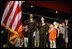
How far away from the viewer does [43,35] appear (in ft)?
12.4

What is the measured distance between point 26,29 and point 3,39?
1075 millimetres

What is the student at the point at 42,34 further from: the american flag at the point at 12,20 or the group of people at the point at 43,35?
the american flag at the point at 12,20

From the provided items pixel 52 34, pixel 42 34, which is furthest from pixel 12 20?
pixel 52 34

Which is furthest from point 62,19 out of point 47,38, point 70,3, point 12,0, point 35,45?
point 12,0

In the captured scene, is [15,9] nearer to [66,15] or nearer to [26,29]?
[26,29]

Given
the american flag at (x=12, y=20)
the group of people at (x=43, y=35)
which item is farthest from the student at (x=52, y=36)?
the american flag at (x=12, y=20)

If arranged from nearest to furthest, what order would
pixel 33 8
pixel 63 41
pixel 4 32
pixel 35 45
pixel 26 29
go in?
pixel 4 32 → pixel 26 29 → pixel 35 45 → pixel 63 41 → pixel 33 8

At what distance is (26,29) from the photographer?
135 inches

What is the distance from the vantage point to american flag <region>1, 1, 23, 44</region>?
2.32 m

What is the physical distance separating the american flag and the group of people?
0.95 metres

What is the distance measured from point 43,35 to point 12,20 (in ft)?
4.92

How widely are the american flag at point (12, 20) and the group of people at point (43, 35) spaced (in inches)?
37.5

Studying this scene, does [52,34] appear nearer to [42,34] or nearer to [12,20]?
[42,34]

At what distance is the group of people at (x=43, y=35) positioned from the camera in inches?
136
